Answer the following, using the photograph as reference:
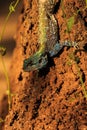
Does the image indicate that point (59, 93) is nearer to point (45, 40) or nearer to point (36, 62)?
point (36, 62)

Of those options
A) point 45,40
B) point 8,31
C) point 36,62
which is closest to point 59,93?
point 36,62

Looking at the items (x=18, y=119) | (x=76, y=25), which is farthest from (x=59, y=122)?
(x=76, y=25)

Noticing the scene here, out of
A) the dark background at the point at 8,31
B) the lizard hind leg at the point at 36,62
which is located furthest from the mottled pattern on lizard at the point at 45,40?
the dark background at the point at 8,31

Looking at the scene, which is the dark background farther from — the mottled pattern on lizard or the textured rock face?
the textured rock face

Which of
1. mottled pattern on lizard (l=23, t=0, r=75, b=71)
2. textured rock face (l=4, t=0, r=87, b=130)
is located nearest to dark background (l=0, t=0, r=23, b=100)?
mottled pattern on lizard (l=23, t=0, r=75, b=71)

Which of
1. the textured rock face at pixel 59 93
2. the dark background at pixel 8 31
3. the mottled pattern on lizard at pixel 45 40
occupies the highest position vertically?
the mottled pattern on lizard at pixel 45 40

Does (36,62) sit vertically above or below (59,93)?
above

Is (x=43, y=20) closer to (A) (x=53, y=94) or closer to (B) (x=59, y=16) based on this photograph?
(B) (x=59, y=16)

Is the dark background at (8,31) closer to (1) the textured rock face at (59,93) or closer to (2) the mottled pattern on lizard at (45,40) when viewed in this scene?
(2) the mottled pattern on lizard at (45,40)
